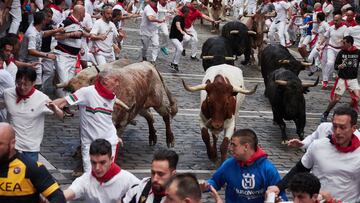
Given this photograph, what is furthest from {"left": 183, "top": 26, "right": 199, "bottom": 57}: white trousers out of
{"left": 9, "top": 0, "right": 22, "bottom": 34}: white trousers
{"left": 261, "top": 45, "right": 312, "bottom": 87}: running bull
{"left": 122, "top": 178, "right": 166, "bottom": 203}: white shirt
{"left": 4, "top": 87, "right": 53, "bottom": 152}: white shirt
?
{"left": 122, "top": 178, "right": 166, "bottom": 203}: white shirt

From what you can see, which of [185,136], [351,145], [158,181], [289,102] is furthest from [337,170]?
[289,102]

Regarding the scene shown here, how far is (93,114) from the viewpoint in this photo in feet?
28.9

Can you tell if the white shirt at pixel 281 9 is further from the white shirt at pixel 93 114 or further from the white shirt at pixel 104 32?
the white shirt at pixel 93 114

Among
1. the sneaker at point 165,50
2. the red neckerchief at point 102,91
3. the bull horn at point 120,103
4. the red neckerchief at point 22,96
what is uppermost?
the red neckerchief at point 22,96

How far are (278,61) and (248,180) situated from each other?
10476mm

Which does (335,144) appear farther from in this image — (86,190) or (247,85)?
(247,85)

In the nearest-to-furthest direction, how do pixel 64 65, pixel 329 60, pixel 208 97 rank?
pixel 208 97 → pixel 64 65 → pixel 329 60

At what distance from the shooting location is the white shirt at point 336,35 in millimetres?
18609

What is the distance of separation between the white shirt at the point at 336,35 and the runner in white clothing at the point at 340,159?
12627 mm

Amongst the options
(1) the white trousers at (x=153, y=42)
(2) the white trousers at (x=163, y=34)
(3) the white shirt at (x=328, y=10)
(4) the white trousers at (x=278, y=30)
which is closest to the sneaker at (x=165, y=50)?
(2) the white trousers at (x=163, y=34)

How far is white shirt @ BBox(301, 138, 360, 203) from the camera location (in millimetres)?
6285

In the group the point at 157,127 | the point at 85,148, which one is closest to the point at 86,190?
the point at 85,148

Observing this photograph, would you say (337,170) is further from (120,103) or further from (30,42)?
(30,42)

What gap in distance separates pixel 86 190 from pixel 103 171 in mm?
296
